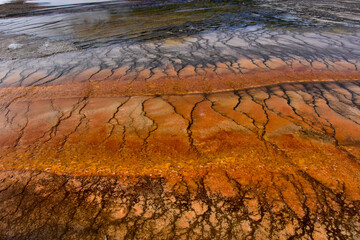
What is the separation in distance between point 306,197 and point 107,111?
287cm

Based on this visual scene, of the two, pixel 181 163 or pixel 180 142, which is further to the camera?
pixel 180 142

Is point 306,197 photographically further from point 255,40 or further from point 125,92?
point 255,40

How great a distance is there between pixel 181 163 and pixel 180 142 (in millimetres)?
391

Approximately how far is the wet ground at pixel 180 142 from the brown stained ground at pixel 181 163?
0.04 feet

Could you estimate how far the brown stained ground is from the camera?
82.7 inches

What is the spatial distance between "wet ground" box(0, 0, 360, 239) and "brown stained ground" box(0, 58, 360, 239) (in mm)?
13

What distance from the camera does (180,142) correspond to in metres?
3.05

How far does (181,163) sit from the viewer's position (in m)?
2.72

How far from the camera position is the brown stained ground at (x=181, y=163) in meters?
2.10

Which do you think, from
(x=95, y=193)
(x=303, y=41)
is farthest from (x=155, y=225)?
(x=303, y=41)

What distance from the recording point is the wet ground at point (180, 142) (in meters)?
2.13

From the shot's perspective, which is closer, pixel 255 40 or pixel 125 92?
pixel 125 92

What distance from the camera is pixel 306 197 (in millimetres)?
2295

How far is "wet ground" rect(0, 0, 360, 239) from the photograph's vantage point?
2.13 metres
